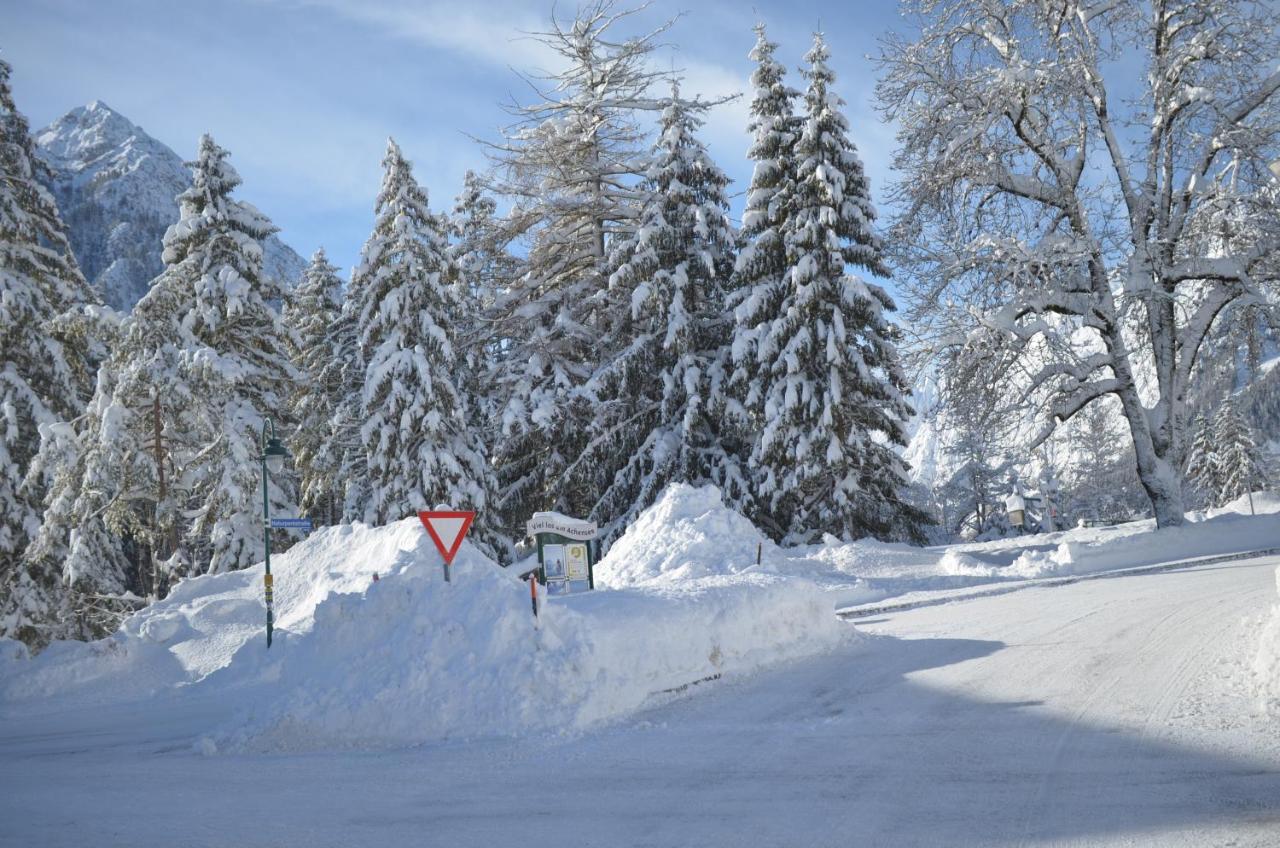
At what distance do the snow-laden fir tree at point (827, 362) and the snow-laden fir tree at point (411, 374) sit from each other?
9240 millimetres

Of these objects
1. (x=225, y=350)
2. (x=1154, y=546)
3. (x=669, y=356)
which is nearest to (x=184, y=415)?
(x=225, y=350)

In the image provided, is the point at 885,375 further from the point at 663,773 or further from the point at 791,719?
the point at 663,773

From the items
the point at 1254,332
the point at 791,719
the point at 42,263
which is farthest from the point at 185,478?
the point at 1254,332

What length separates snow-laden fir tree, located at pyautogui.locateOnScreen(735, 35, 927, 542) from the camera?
2345 cm

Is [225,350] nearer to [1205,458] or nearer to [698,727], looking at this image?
[698,727]

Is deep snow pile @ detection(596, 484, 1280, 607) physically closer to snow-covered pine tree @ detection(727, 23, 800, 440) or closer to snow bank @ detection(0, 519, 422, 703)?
snow bank @ detection(0, 519, 422, 703)

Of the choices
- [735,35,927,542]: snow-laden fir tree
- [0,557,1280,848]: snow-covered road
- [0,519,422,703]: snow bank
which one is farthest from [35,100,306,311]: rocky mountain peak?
[0,557,1280,848]: snow-covered road

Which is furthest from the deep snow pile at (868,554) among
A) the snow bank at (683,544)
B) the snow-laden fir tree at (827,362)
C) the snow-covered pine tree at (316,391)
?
the snow-covered pine tree at (316,391)

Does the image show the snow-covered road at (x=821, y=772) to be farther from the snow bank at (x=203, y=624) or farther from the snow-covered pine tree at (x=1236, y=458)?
the snow-covered pine tree at (x=1236, y=458)

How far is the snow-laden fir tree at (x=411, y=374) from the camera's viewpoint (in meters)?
27.1

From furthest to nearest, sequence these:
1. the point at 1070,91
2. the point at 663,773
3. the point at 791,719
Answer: the point at 1070,91
the point at 791,719
the point at 663,773

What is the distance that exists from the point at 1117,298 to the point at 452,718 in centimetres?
1844

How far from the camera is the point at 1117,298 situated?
20406 mm

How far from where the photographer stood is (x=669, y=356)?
90.1 ft
